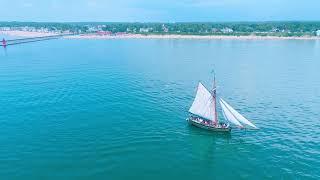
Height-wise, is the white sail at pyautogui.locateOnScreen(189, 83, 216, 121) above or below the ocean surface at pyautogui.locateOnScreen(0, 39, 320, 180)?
above

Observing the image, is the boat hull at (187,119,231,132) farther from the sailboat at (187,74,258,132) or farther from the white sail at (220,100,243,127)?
the white sail at (220,100,243,127)

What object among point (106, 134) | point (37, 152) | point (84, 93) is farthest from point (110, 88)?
point (37, 152)

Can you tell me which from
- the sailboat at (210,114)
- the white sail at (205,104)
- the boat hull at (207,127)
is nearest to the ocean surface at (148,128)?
the boat hull at (207,127)

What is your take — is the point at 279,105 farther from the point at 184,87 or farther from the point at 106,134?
the point at 106,134

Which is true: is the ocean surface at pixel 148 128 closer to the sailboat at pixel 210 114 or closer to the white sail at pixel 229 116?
the sailboat at pixel 210 114

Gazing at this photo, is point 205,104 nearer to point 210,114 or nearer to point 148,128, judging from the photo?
point 210,114

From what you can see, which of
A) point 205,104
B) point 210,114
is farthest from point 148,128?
point 210,114

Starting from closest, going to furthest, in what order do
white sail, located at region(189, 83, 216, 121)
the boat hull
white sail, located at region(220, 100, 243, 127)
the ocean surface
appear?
the ocean surface, the boat hull, white sail, located at region(220, 100, 243, 127), white sail, located at region(189, 83, 216, 121)

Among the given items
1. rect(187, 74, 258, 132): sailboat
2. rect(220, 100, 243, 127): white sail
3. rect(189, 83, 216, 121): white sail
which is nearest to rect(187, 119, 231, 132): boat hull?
rect(187, 74, 258, 132): sailboat
